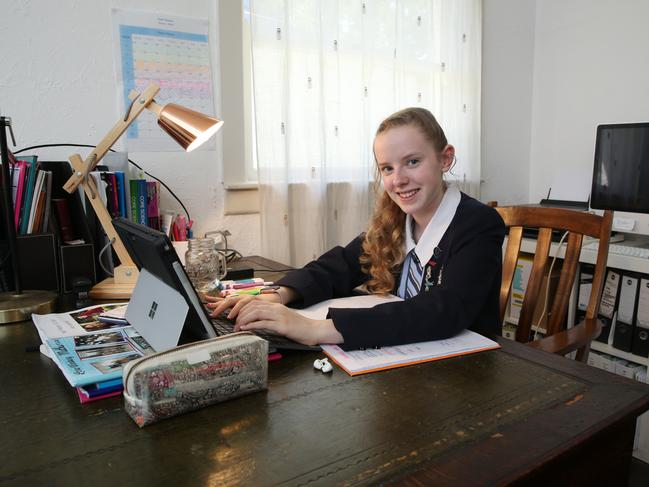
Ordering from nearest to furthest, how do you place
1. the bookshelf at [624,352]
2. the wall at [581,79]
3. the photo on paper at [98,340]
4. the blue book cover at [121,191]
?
1. the photo on paper at [98,340]
2. the blue book cover at [121,191]
3. the bookshelf at [624,352]
4. the wall at [581,79]

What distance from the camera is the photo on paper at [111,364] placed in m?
0.65

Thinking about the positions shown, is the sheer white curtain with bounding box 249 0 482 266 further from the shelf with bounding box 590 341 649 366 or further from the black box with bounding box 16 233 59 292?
the shelf with bounding box 590 341 649 366

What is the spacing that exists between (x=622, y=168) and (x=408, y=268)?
1.40 m

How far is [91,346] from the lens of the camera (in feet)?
2.46

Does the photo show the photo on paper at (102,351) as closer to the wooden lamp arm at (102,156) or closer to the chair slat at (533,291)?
the wooden lamp arm at (102,156)

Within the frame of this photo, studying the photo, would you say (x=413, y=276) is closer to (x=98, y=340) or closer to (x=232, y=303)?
(x=232, y=303)

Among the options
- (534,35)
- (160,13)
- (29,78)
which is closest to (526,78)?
(534,35)

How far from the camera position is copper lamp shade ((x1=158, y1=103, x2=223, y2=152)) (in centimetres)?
101

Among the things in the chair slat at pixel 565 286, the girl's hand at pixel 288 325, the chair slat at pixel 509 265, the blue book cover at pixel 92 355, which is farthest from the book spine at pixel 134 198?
the chair slat at pixel 565 286

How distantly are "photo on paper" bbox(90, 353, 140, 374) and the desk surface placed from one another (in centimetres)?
4

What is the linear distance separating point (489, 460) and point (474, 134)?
217 cm

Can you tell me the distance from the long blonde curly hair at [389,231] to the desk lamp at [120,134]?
44cm

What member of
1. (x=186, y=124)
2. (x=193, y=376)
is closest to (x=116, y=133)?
(x=186, y=124)

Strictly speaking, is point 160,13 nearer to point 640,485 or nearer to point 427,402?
point 427,402
